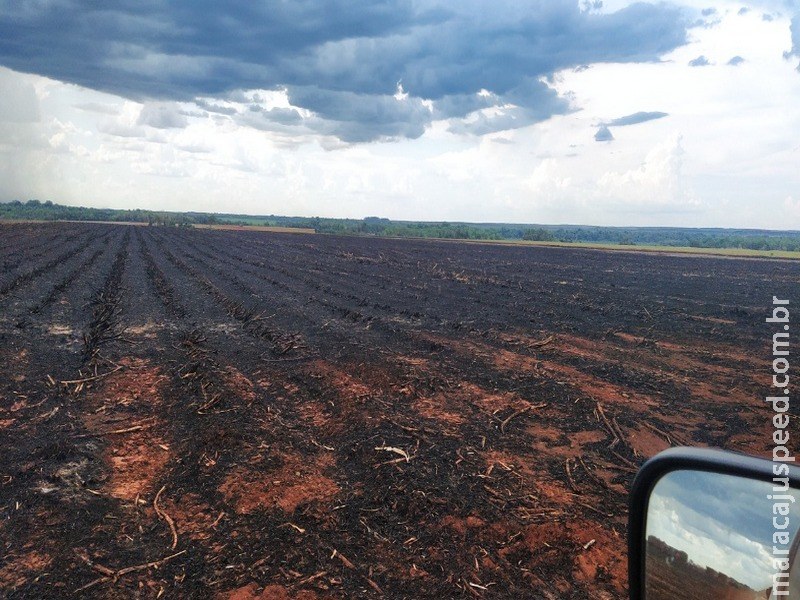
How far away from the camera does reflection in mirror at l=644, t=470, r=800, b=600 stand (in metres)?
1.44

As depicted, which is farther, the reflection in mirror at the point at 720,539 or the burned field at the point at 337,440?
the burned field at the point at 337,440

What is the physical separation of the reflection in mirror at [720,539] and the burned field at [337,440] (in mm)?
2518

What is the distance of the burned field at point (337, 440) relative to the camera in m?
4.23

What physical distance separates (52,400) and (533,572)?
736 centimetres

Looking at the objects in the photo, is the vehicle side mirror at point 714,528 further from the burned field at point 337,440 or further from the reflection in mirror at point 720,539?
the burned field at point 337,440

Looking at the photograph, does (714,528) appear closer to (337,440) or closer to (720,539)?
(720,539)

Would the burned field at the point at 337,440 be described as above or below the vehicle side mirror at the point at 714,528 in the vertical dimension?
below

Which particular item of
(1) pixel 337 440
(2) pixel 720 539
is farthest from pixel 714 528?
(1) pixel 337 440

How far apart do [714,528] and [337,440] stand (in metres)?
5.49

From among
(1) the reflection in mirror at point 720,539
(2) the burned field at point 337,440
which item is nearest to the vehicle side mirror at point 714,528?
(1) the reflection in mirror at point 720,539

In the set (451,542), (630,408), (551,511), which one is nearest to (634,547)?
(451,542)

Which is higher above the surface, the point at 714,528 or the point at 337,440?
the point at 714,528

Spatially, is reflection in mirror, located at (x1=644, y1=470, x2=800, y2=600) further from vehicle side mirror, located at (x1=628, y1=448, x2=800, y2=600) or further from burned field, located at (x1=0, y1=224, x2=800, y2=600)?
burned field, located at (x1=0, y1=224, x2=800, y2=600)

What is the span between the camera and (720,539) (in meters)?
1.64
